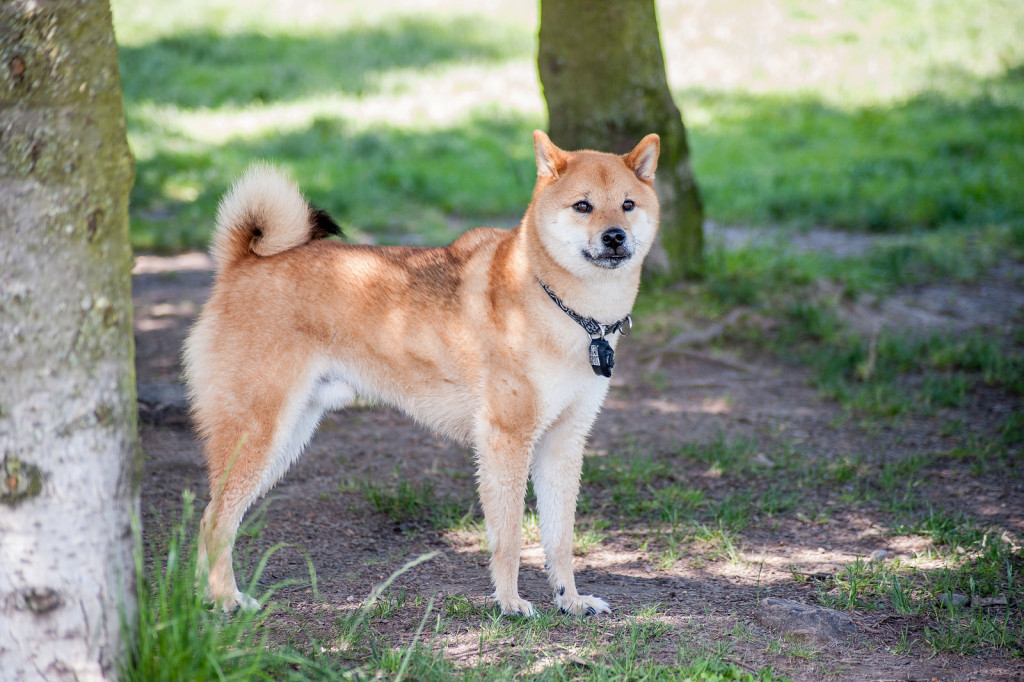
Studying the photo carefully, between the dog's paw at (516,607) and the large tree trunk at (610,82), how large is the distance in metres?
3.82

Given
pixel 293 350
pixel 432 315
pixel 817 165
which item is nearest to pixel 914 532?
pixel 432 315

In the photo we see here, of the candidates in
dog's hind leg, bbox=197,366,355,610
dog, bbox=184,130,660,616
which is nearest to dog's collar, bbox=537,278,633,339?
dog, bbox=184,130,660,616

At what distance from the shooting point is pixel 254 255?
11.6 feet

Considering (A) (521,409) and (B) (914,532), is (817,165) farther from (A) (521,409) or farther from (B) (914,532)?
(A) (521,409)

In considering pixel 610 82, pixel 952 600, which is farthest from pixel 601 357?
pixel 610 82

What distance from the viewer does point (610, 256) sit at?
3.24m

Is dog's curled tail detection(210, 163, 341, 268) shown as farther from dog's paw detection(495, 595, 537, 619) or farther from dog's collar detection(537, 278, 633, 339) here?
dog's paw detection(495, 595, 537, 619)

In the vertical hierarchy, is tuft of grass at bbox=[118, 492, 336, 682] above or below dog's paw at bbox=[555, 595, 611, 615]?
above

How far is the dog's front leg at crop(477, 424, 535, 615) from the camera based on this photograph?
327cm

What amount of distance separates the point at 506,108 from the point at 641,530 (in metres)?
10.2

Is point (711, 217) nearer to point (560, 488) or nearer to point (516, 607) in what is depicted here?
point (560, 488)

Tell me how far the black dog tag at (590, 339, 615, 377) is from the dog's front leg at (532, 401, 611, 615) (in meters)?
0.20

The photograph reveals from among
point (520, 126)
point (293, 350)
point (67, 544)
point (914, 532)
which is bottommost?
point (914, 532)

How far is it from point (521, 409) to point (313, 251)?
1.05m
